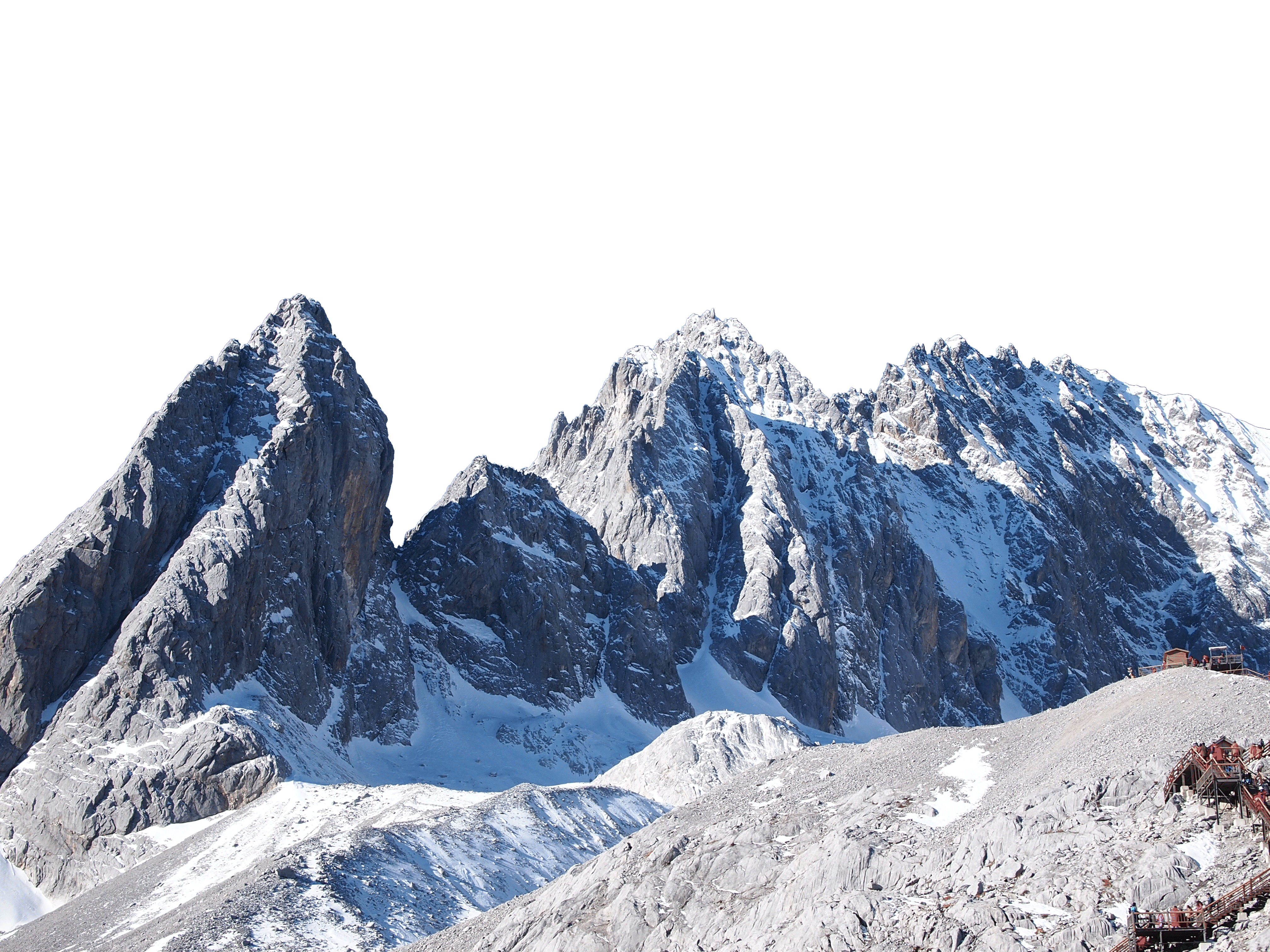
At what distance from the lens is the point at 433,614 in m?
145

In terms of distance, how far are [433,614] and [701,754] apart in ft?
155

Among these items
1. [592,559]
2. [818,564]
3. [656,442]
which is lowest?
[818,564]

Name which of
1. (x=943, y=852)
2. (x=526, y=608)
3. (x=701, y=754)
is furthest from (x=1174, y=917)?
(x=526, y=608)

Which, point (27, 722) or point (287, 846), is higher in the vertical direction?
point (27, 722)

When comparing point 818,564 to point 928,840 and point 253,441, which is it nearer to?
point 253,441

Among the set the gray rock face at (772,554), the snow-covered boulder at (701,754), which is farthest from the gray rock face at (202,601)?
the gray rock face at (772,554)

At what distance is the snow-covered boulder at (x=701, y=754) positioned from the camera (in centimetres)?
10312

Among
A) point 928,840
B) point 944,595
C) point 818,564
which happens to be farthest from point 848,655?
point 928,840

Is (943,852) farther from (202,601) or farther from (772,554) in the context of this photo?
(772,554)

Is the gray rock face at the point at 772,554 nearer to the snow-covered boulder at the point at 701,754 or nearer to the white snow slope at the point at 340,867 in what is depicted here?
the snow-covered boulder at the point at 701,754

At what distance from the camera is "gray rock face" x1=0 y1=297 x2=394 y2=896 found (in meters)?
95.9

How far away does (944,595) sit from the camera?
188625 mm

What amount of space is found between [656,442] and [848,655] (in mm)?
39068

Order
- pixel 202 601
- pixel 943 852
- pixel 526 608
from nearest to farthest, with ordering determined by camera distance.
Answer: pixel 943 852 → pixel 202 601 → pixel 526 608
